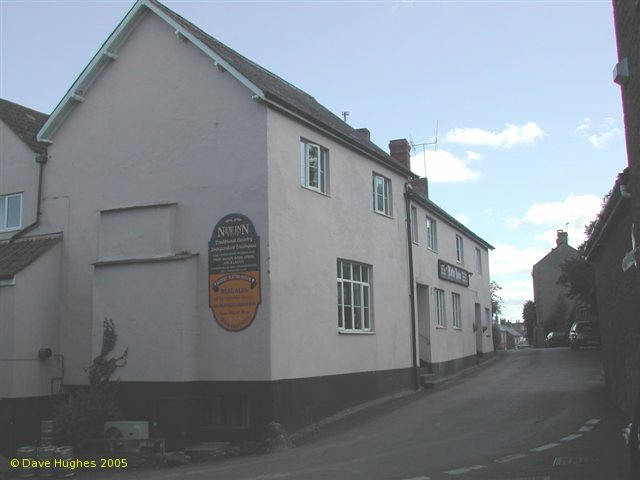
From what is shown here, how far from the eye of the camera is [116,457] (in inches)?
488

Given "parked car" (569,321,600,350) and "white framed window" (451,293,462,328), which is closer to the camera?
"white framed window" (451,293,462,328)

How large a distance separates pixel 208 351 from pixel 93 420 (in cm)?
263

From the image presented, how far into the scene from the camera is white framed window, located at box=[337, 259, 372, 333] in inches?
635

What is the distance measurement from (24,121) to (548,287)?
61313 millimetres

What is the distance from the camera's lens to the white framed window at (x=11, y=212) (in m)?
17.2

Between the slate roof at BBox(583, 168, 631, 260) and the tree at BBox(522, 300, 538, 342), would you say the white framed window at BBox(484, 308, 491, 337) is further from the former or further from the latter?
the tree at BBox(522, 300, 538, 342)

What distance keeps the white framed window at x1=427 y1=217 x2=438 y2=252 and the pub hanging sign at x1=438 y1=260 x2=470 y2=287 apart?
634mm

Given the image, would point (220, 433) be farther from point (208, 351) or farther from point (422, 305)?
point (422, 305)

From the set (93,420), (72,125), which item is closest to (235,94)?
(72,125)

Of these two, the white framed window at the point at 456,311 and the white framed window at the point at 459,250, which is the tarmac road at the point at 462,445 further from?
the white framed window at the point at 459,250

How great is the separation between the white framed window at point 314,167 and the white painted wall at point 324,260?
0.15 meters

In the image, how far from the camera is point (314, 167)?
51.3 ft

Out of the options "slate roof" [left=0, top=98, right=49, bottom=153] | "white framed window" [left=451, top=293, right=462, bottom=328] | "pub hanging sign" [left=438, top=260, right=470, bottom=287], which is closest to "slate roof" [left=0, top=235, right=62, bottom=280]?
"slate roof" [left=0, top=98, right=49, bottom=153]

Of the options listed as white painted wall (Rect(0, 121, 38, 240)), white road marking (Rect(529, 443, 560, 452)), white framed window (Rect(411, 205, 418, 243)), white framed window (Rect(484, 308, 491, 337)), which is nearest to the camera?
white road marking (Rect(529, 443, 560, 452))
